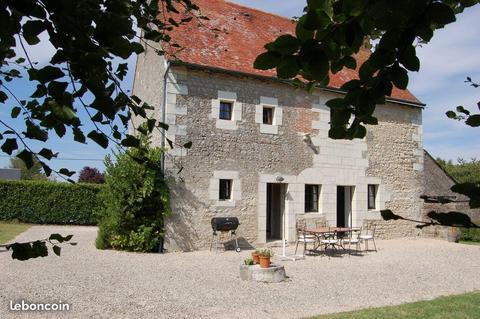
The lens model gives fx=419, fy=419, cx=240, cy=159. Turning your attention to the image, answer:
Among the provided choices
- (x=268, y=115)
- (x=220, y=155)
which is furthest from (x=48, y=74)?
(x=268, y=115)

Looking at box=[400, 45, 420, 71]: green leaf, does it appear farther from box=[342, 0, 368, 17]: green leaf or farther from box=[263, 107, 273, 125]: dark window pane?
box=[263, 107, 273, 125]: dark window pane

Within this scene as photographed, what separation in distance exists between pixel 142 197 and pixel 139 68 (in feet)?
24.4

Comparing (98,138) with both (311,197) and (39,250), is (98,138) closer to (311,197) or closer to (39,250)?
(39,250)

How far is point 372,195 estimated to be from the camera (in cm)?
1538

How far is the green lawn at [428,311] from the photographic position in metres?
5.77

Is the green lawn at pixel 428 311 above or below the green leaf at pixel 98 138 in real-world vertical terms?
below

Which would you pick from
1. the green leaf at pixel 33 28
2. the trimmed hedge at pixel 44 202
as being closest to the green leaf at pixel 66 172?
the green leaf at pixel 33 28

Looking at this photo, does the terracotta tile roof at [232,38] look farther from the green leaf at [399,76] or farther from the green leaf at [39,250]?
the green leaf at [399,76]

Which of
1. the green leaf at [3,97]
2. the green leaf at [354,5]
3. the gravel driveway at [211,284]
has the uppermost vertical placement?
the green leaf at [354,5]

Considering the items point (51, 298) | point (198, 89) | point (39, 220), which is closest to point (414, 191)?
point (198, 89)

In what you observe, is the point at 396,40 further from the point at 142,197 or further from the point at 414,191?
the point at 414,191

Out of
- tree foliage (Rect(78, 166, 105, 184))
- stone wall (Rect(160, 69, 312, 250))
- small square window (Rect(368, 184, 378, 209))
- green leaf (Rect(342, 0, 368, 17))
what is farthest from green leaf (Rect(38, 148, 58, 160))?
tree foliage (Rect(78, 166, 105, 184))

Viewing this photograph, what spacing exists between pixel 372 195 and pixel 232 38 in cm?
756

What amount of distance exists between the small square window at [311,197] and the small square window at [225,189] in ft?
9.58
